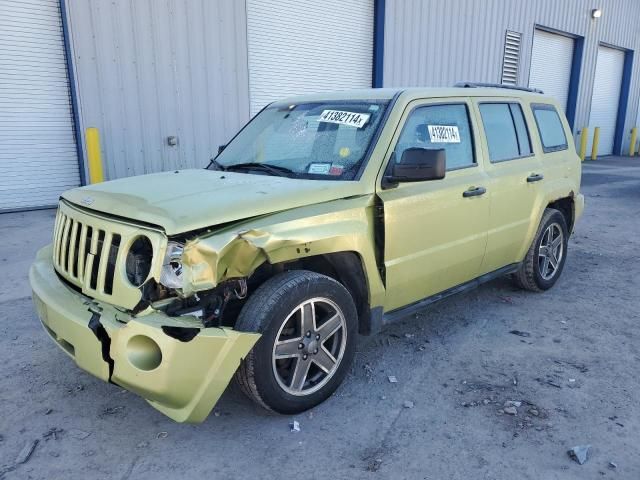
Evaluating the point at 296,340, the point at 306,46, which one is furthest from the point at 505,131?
the point at 306,46

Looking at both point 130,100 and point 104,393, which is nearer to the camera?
point 104,393

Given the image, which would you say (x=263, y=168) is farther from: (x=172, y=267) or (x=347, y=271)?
(x=172, y=267)

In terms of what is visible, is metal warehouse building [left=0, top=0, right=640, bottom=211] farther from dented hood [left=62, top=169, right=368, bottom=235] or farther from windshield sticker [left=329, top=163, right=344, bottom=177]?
→ windshield sticker [left=329, top=163, right=344, bottom=177]

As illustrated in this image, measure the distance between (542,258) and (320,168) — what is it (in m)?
2.79

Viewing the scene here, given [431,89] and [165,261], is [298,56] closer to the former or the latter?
[431,89]

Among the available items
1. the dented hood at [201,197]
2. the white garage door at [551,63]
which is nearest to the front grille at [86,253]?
the dented hood at [201,197]

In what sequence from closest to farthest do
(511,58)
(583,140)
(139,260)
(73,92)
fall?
(139,260) → (73,92) → (511,58) → (583,140)

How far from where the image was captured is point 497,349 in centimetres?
390

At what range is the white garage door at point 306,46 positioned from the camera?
415 inches

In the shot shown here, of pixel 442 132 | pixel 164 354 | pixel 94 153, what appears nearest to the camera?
pixel 164 354

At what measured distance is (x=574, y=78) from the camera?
19.2 metres

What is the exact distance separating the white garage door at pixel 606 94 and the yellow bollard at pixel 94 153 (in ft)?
62.5

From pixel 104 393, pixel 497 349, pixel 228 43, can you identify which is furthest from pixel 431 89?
pixel 228 43

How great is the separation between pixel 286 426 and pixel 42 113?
7.62 m
